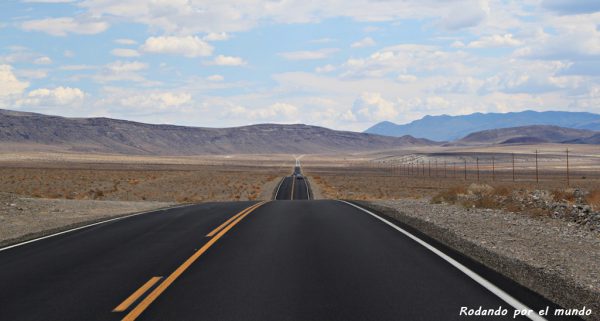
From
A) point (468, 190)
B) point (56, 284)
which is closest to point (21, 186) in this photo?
point (468, 190)

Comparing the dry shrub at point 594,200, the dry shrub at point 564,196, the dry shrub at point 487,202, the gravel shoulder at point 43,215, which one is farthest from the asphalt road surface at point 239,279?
the dry shrub at point 564,196

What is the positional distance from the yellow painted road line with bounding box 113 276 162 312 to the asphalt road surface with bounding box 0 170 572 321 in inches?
0.5

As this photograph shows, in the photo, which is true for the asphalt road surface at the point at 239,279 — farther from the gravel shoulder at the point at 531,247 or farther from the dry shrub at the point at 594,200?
the dry shrub at the point at 594,200

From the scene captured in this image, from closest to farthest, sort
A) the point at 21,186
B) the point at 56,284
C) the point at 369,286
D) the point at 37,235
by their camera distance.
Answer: the point at 369,286
the point at 56,284
the point at 37,235
the point at 21,186

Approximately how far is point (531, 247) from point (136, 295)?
25.5 ft

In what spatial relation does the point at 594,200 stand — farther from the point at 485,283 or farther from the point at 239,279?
the point at 239,279

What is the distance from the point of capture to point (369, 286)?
834 cm

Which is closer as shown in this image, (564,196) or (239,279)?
(239,279)

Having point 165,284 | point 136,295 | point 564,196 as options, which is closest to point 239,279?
point 165,284

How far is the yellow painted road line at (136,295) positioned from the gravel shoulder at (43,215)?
288 inches

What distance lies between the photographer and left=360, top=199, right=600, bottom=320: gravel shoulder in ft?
27.3

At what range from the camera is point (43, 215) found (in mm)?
23359

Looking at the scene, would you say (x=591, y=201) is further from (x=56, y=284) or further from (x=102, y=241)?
(x=56, y=284)

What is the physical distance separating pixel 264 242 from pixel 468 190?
52.6 feet
